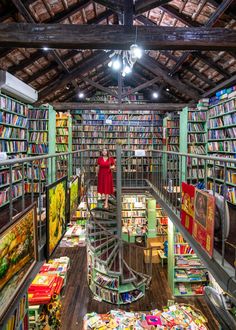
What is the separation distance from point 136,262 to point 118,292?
159 centimetres

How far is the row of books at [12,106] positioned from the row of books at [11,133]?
0.39 meters

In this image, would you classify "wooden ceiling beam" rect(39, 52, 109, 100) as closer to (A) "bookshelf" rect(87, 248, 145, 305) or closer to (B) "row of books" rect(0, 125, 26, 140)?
(B) "row of books" rect(0, 125, 26, 140)

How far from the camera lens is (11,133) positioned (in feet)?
17.5

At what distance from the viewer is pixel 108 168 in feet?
17.4

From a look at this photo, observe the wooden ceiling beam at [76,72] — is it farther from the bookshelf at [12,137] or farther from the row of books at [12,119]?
the row of books at [12,119]

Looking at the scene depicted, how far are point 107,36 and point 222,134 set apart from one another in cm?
407

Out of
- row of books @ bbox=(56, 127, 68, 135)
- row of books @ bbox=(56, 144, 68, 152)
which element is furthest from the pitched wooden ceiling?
row of books @ bbox=(56, 144, 68, 152)

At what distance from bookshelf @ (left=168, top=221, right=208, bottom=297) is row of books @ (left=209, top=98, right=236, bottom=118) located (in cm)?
292

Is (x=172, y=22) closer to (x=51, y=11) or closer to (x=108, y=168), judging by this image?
(x=51, y=11)

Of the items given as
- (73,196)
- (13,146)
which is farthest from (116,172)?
(13,146)

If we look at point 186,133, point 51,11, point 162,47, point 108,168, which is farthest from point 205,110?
point 51,11

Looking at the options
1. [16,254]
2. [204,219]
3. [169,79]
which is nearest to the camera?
[16,254]

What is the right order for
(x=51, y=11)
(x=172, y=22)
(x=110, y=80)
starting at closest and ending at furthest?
(x=51, y=11) < (x=172, y=22) < (x=110, y=80)

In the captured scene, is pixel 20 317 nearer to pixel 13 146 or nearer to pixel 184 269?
pixel 13 146
